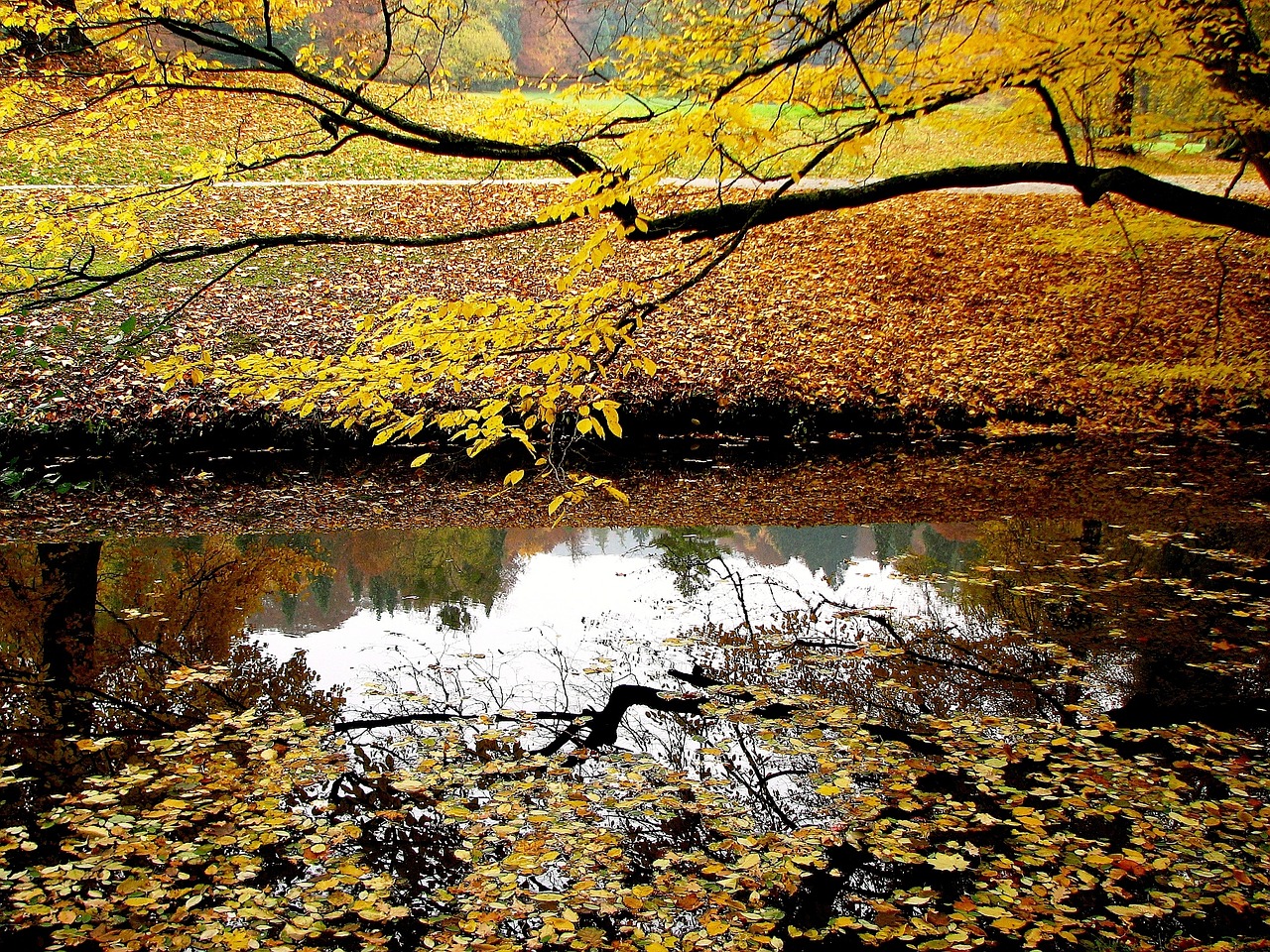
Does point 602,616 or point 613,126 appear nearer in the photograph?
point 613,126

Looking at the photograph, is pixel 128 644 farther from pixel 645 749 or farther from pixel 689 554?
pixel 689 554

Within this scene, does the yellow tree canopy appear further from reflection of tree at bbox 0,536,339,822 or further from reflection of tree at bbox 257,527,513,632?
reflection of tree at bbox 0,536,339,822

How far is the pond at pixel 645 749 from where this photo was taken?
2949 millimetres

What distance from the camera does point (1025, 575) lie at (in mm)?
6004

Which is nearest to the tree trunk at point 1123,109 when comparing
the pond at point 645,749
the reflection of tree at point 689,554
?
the pond at point 645,749

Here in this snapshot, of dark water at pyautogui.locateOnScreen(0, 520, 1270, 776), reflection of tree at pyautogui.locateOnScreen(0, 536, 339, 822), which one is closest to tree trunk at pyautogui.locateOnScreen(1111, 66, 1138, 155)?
dark water at pyautogui.locateOnScreen(0, 520, 1270, 776)

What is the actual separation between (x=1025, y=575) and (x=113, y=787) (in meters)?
5.22

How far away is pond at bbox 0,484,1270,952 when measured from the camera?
2949 millimetres

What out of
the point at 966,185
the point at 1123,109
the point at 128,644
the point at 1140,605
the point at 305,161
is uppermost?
the point at 305,161

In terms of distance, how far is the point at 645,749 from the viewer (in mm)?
4016

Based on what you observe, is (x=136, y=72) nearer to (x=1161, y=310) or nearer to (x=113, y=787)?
(x=113, y=787)

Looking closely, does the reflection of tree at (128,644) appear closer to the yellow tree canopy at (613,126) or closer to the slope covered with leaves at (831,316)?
the yellow tree canopy at (613,126)

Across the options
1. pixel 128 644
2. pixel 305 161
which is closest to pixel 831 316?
pixel 128 644

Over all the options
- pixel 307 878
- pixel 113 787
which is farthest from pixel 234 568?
pixel 307 878
